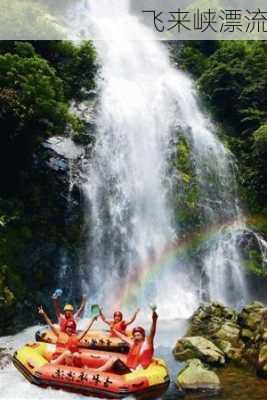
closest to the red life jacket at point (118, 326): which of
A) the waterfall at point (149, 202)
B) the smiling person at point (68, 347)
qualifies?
the smiling person at point (68, 347)

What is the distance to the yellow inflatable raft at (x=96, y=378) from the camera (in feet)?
29.5

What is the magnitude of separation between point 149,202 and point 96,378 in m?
10.3

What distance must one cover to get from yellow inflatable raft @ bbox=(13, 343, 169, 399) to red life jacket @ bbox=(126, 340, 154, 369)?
5.3 inches

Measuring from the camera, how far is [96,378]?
9.13m

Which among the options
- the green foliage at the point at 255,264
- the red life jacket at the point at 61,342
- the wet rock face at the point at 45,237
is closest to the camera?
the red life jacket at the point at 61,342

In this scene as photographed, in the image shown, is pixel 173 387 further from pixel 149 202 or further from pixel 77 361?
pixel 149 202

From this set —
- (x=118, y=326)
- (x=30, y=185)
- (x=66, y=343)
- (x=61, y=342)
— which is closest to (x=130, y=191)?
(x=30, y=185)

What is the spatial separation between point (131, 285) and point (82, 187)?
12.2 feet

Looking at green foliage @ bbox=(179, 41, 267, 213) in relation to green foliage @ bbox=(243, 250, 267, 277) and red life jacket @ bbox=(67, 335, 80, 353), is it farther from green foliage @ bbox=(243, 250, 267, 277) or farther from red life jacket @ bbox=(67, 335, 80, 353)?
red life jacket @ bbox=(67, 335, 80, 353)

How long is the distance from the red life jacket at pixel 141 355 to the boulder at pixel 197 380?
815 mm

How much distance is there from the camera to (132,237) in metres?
18.0

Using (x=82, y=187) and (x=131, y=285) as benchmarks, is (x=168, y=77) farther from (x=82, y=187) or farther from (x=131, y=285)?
(x=131, y=285)

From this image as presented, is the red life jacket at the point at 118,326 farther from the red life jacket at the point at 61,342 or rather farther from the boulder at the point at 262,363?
the boulder at the point at 262,363

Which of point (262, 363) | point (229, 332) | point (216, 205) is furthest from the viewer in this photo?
point (216, 205)
